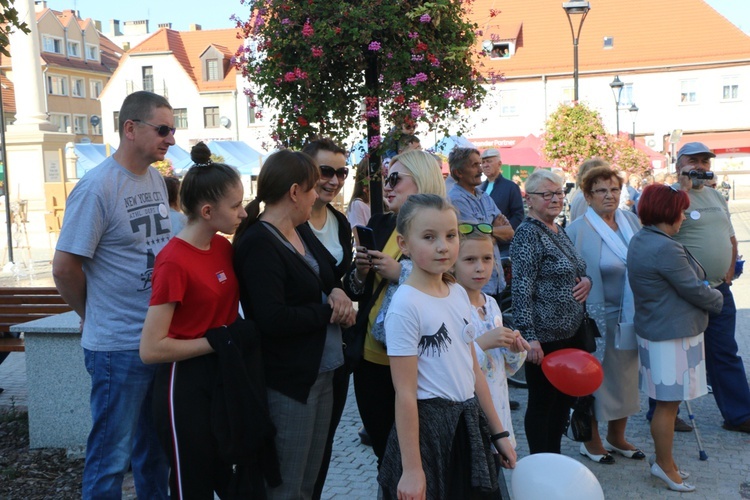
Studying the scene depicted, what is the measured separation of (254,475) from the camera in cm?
321

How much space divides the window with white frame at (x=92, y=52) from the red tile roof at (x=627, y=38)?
3819 centimetres

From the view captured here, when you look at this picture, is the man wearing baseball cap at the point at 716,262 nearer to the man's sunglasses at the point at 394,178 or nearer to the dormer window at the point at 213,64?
the man's sunglasses at the point at 394,178

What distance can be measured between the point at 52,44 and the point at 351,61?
68.0 metres

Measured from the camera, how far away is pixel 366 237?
3654mm

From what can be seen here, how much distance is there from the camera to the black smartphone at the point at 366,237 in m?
3.64

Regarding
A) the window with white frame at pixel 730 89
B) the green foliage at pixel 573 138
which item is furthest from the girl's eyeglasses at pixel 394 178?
the window with white frame at pixel 730 89

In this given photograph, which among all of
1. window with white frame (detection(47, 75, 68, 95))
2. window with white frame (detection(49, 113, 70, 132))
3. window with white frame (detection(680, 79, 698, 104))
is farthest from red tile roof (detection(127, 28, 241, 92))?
window with white frame (detection(680, 79, 698, 104))

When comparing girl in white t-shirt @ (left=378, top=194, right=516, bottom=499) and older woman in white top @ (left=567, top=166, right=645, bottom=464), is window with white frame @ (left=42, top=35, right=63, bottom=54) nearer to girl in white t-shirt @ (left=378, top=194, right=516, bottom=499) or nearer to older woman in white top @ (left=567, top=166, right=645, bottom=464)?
older woman in white top @ (left=567, top=166, right=645, bottom=464)

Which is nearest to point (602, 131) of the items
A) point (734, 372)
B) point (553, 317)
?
point (734, 372)

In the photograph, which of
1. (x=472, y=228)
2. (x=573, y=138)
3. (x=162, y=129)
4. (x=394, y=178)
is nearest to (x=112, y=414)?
(x=162, y=129)

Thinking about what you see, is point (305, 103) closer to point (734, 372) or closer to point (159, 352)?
point (159, 352)

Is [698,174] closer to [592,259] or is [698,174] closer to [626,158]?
[592,259]

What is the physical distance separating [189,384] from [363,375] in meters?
0.90

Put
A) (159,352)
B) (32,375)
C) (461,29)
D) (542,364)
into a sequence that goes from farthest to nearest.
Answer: (461,29) < (32,375) < (542,364) < (159,352)
